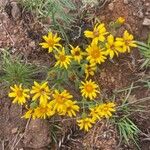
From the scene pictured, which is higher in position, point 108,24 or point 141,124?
point 108,24

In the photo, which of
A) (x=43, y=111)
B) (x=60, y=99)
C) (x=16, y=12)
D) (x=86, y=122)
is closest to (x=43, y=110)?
(x=43, y=111)

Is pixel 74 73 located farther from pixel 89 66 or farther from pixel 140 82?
pixel 140 82

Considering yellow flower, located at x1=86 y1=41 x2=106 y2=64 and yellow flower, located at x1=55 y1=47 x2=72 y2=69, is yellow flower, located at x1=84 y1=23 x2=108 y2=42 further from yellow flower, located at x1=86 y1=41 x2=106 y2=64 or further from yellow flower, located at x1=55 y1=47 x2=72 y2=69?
yellow flower, located at x1=55 y1=47 x2=72 y2=69

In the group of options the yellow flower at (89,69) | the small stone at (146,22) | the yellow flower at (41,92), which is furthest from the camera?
the small stone at (146,22)

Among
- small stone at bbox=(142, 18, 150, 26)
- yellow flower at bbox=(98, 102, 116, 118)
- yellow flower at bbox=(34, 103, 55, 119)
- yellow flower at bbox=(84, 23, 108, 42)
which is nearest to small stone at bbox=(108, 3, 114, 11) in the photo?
small stone at bbox=(142, 18, 150, 26)

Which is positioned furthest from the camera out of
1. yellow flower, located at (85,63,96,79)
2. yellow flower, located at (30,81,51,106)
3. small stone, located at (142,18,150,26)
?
small stone, located at (142,18,150,26)

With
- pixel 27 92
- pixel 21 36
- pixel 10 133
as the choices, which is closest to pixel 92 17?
pixel 21 36

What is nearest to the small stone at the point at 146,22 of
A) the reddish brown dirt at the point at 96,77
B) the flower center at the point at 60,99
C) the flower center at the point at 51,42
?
the reddish brown dirt at the point at 96,77

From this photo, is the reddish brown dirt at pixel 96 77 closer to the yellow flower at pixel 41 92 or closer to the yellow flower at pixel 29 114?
the yellow flower at pixel 29 114
